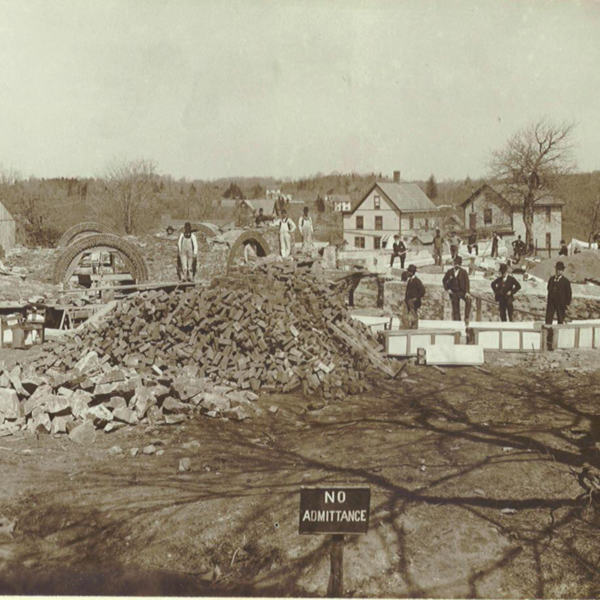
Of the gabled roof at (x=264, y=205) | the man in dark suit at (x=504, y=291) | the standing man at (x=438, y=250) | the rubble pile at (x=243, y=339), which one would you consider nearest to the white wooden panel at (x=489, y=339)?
the man in dark suit at (x=504, y=291)

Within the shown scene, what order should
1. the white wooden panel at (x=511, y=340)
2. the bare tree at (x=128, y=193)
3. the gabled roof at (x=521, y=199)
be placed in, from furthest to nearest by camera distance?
1. the bare tree at (x=128, y=193)
2. the gabled roof at (x=521, y=199)
3. the white wooden panel at (x=511, y=340)

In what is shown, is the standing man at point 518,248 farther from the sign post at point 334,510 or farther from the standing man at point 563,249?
the sign post at point 334,510

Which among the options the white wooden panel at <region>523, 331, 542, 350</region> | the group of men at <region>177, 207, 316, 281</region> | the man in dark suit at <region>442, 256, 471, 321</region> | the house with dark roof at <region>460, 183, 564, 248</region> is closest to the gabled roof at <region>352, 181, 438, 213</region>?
the house with dark roof at <region>460, 183, 564, 248</region>

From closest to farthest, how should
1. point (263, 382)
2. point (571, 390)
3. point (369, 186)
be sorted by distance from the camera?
1. point (571, 390)
2. point (263, 382)
3. point (369, 186)

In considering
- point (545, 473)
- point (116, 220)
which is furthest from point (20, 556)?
point (116, 220)

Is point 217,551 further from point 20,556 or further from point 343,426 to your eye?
point 343,426

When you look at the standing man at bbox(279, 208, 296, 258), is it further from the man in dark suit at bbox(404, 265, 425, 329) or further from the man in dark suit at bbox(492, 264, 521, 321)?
the man in dark suit at bbox(492, 264, 521, 321)

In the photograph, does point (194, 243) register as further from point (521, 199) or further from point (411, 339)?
point (521, 199)
